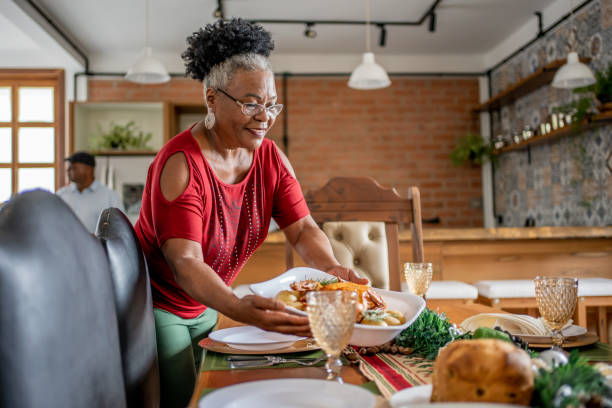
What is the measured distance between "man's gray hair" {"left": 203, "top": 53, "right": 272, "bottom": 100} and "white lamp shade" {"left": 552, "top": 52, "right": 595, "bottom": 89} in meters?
2.53

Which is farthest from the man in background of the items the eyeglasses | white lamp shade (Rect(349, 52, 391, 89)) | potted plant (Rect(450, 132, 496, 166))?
potted plant (Rect(450, 132, 496, 166))

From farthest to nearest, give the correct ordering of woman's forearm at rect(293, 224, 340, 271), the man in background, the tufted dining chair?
the man in background → the tufted dining chair → woman's forearm at rect(293, 224, 340, 271)

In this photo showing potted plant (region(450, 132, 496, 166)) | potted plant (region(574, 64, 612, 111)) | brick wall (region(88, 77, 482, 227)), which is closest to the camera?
potted plant (region(574, 64, 612, 111))

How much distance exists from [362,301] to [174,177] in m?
0.52

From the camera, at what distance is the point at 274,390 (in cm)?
64

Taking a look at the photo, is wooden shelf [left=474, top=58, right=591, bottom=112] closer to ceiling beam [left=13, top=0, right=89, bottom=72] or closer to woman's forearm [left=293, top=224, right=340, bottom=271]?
woman's forearm [left=293, top=224, right=340, bottom=271]

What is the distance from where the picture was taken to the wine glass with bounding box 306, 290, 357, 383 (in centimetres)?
69

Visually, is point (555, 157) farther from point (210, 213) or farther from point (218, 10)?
point (210, 213)

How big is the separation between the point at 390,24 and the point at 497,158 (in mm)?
1822

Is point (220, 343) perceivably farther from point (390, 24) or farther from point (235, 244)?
point (390, 24)

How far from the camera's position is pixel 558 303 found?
0.88 meters

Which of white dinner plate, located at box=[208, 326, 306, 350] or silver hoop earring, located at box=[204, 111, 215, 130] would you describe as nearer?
white dinner plate, located at box=[208, 326, 306, 350]

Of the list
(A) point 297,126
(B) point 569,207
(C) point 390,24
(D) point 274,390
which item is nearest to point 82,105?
(A) point 297,126

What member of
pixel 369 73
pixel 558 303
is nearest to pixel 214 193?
pixel 558 303
